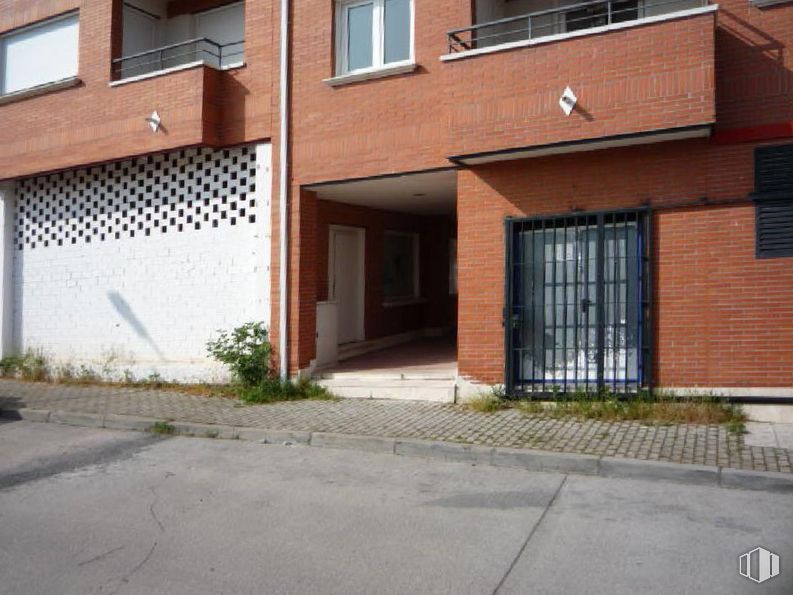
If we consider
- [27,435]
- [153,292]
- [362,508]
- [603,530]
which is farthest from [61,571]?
[153,292]

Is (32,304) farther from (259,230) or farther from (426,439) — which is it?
(426,439)

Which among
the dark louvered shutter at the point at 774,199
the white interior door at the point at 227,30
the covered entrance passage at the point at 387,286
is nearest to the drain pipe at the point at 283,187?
the covered entrance passage at the point at 387,286

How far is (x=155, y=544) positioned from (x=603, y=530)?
311 centimetres

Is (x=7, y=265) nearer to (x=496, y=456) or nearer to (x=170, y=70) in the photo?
(x=170, y=70)

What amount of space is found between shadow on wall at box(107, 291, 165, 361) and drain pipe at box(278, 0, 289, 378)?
2.55 m

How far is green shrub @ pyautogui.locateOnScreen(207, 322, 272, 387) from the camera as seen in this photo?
1053 cm

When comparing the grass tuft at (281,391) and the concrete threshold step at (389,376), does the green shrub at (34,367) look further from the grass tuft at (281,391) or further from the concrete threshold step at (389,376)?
the concrete threshold step at (389,376)

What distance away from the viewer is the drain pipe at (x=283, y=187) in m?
10.6

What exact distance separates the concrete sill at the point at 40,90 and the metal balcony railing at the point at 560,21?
6.87m

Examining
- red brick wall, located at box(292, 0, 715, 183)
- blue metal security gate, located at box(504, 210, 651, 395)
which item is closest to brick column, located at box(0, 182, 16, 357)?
red brick wall, located at box(292, 0, 715, 183)

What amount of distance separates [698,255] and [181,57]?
914 centimetres

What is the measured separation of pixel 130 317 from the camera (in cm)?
1227

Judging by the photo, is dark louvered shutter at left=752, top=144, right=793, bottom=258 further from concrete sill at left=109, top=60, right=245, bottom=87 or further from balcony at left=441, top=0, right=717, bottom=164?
concrete sill at left=109, top=60, right=245, bottom=87


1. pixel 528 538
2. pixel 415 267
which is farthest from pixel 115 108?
pixel 528 538
